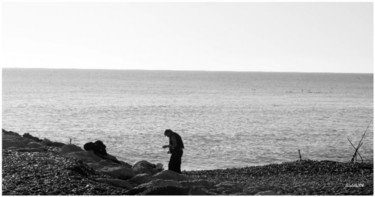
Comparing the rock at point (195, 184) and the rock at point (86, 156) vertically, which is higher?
the rock at point (86, 156)

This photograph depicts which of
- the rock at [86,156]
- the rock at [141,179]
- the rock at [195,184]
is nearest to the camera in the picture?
the rock at [195,184]

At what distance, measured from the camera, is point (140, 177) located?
674 inches

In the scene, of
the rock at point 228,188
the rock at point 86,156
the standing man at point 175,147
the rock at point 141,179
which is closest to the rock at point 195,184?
the rock at point 228,188

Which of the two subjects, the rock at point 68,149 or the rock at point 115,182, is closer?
the rock at point 115,182

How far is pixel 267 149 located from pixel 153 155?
890 centimetres

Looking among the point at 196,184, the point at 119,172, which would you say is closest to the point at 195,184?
the point at 196,184

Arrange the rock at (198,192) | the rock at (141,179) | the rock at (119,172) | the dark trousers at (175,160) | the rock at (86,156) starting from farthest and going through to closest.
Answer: the rock at (86,156) < the dark trousers at (175,160) < the rock at (119,172) < the rock at (141,179) < the rock at (198,192)

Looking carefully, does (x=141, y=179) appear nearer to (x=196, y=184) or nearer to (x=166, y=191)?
(x=196, y=184)

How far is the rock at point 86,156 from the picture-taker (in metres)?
20.2

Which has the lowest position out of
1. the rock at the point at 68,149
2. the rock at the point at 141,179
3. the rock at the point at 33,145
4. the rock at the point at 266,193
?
the rock at the point at 141,179

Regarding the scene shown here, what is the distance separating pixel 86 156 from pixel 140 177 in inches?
171

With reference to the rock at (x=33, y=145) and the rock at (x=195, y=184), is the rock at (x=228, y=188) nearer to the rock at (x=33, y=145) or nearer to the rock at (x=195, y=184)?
the rock at (x=195, y=184)

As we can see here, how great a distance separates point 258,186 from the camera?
51.5 feet

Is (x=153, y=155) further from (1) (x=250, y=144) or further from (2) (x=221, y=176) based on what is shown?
(2) (x=221, y=176)
